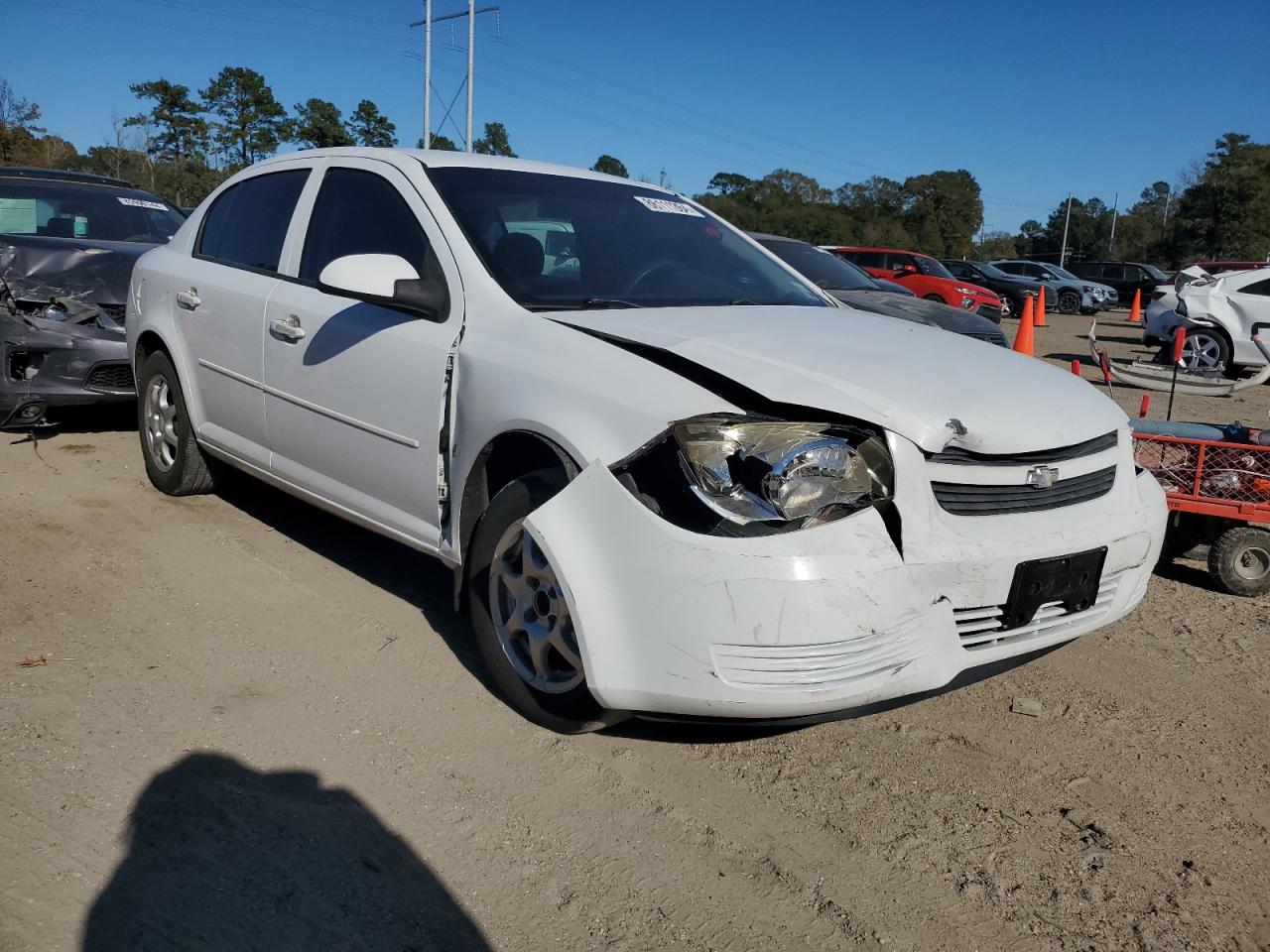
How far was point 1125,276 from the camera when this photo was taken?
34375 millimetres

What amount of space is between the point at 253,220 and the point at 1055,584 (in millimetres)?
3737

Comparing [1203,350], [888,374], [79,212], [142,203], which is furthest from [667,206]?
[1203,350]

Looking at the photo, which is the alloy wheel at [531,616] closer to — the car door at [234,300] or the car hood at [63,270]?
the car door at [234,300]

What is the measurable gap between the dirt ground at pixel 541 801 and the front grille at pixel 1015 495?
2.66 ft

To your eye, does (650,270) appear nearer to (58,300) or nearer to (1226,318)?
(58,300)

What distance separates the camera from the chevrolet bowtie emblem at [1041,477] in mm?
2875

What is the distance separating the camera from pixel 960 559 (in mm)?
2668

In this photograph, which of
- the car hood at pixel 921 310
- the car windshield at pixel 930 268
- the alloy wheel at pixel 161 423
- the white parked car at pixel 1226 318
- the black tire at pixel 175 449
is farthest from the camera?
the car windshield at pixel 930 268

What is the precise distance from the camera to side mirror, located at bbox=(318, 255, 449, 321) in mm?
3457

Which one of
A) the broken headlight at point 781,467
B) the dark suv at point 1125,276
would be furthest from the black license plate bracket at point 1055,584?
the dark suv at point 1125,276

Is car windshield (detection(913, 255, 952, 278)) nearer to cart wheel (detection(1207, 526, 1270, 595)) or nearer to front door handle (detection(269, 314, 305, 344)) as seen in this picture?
cart wheel (detection(1207, 526, 1270, 595))

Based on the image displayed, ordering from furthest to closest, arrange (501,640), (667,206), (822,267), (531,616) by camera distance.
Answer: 1. (822,267)
2. (667,206)
3. (501,640)
4. (531,616)

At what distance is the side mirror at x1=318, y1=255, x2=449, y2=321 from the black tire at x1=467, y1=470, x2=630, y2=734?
74cm

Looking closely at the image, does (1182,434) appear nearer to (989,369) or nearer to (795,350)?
(989,369)
